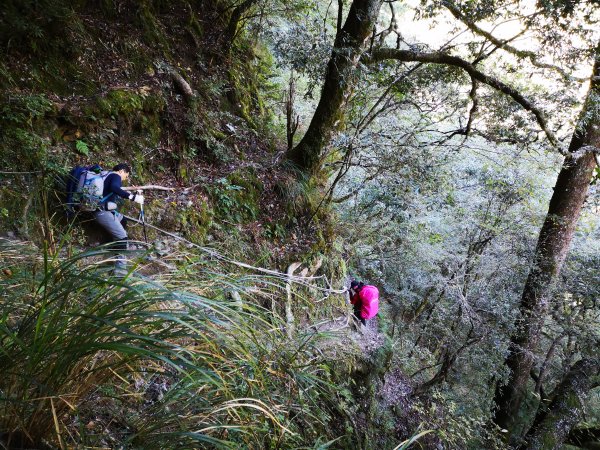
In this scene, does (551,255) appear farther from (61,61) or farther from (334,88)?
(61,61)

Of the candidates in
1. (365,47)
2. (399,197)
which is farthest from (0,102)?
(399,197)

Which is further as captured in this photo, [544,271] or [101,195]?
[544,271]

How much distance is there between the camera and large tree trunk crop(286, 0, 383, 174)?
18.5 feet

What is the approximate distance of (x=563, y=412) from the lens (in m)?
6.59

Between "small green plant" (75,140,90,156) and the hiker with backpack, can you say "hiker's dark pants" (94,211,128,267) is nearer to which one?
the hiker with backpack

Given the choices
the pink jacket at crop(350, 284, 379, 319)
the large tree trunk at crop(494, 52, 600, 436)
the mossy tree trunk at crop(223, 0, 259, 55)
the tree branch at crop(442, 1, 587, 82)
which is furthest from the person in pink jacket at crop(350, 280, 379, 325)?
the mossy tree trunk at crop(223, 0, 259, 55)

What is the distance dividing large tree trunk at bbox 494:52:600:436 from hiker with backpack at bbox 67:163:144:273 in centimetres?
655

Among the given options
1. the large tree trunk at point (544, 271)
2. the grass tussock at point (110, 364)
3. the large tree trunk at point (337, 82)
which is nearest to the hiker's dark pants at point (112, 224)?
the grass tussock at point (110, 364)

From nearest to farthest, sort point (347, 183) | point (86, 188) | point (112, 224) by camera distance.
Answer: point (86, 188) → point (112, 224) → point (347, 183)

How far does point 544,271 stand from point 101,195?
7181 mm

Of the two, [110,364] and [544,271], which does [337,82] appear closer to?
[544,271]

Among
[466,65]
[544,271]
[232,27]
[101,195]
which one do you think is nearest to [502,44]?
[466,65]

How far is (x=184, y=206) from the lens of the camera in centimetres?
503

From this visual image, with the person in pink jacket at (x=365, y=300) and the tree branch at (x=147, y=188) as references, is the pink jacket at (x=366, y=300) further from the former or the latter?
the tree branch at (x=147, y=188)
